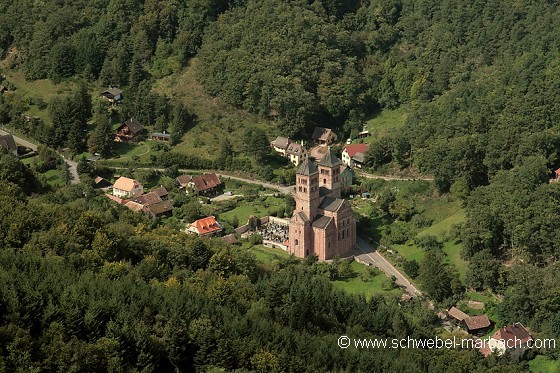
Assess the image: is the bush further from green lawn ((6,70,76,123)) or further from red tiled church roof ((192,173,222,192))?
green lawn ((6,70,76,123))

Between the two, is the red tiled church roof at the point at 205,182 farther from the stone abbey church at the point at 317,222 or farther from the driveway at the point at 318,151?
the stone abbey church at the point at 317,222

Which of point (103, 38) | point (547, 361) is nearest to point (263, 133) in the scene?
point (103, 38)

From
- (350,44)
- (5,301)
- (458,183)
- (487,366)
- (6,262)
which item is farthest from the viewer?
(350,44)

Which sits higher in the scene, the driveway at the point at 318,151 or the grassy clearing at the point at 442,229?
the driveway at the point at 318,151

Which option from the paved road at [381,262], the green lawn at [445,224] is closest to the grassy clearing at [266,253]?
the paved road at [381,262]

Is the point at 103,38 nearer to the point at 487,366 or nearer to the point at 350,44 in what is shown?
the point at 350,44

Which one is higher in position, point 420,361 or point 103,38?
point 103,38
